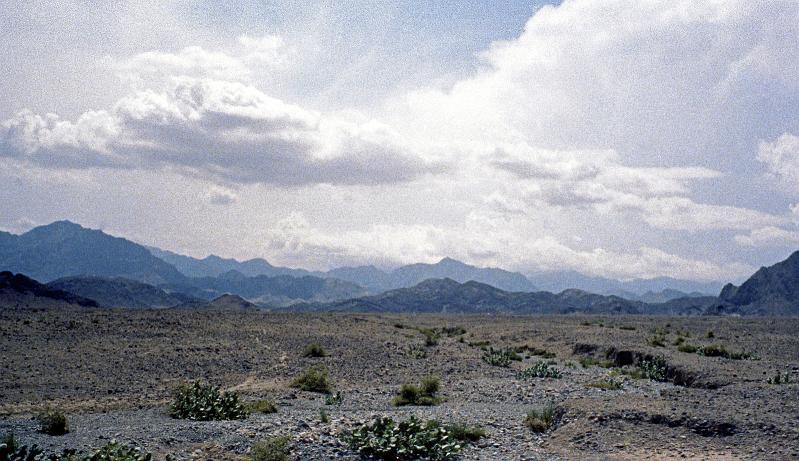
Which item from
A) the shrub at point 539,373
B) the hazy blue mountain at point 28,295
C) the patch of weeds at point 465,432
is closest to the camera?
the patch of weeds at point 465,432

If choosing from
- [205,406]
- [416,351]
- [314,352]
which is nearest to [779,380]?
[416,351]

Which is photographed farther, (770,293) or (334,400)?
(770,293)

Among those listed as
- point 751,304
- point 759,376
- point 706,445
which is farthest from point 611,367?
point 751,304

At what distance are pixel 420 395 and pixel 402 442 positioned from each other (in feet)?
28.9

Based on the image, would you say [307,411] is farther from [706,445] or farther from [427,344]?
[427,344]

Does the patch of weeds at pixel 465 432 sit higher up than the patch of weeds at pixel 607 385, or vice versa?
the patch of weeds at pixel 607 385

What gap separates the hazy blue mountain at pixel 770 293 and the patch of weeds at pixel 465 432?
167668 millimetres

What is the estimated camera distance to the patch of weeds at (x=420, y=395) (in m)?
25.9

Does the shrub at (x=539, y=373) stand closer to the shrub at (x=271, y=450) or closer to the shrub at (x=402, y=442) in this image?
the shrub at (x=402, y=442)

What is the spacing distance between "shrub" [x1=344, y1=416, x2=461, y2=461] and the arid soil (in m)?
0.57

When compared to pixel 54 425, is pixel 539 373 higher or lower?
higher

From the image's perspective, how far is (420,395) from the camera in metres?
26.7

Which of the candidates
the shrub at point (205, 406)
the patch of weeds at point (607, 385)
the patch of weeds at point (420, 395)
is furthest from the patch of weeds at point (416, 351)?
the shrub at point (205, 406)

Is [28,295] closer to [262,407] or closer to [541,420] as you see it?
[262,407]
